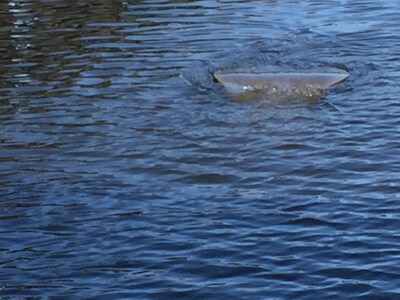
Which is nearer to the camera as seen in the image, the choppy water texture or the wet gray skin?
the choppy water texture

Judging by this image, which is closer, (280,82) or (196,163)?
(196,163)

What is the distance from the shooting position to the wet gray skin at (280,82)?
38.9 ft

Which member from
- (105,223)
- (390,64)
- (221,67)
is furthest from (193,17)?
(105,223)

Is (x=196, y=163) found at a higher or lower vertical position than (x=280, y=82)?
lower

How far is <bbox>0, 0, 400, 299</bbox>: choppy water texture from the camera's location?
307 inches

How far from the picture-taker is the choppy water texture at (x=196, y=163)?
7785mm

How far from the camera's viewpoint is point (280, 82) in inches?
473

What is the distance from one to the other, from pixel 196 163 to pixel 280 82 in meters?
2.34

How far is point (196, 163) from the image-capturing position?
10.0 m

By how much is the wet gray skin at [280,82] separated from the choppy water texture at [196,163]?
184mm

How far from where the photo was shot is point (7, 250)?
27.2ft

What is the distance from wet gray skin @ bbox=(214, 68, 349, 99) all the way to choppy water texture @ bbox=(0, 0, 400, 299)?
18 centimetres

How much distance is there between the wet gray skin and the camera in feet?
38.9

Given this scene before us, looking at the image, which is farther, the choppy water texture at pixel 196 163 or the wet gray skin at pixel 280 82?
the wet gray skin at pixel 280 82
